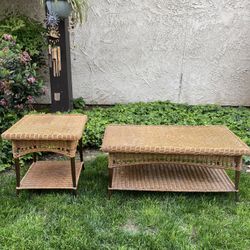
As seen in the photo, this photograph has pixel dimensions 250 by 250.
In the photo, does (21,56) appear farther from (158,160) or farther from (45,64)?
(158,160)

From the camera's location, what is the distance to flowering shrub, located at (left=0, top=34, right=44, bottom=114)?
4.21 metres

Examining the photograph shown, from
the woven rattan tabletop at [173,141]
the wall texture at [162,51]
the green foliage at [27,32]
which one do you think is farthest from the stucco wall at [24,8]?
the woven rattan tabletop at [173,141]

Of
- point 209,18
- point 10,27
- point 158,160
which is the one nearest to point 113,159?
point 158,160

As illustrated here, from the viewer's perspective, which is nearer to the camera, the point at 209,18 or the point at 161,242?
the point at 161,242

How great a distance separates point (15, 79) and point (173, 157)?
237cm

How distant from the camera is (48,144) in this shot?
9.71 ft

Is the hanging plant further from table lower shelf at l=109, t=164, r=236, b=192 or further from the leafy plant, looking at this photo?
table lower shelf at l=109, t=164, r=236, b=192

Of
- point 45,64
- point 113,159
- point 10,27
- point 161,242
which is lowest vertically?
point 161,242

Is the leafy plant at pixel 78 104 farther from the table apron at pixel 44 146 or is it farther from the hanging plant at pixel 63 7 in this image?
the table apron at pixel 44 146

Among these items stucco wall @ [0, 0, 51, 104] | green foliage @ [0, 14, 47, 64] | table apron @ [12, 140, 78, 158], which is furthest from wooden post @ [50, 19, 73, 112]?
table apron @ [12, 140, 78, 158]

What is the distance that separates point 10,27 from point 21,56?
80 cm

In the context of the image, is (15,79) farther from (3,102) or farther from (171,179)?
(171,179)

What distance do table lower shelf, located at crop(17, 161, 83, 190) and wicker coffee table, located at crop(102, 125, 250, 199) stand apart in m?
0.42

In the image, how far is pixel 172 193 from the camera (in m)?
3.16
